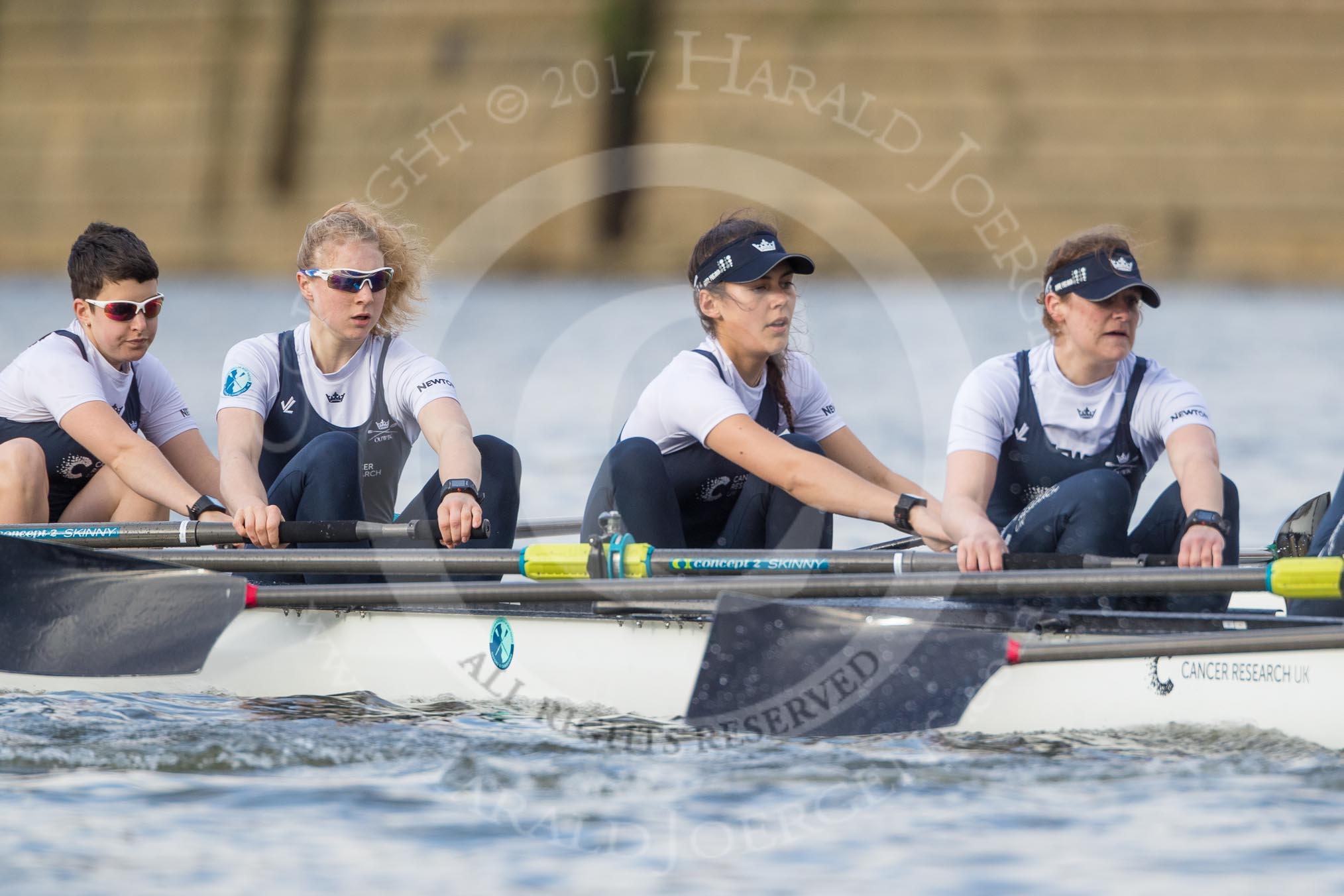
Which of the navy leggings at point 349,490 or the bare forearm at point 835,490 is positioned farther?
the navy leggings at point 349,490

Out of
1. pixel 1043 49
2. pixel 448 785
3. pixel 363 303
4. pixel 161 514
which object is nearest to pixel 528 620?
pixel 448 785

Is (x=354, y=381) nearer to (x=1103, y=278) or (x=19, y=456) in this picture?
(x=19, y=456)

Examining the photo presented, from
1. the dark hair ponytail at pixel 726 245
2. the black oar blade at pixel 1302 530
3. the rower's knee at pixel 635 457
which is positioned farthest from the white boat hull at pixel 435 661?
the black oar blade at pixel 1302 530

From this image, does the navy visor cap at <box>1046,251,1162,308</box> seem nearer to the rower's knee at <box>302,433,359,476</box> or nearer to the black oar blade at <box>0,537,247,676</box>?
the rower's knee at <box>302,433,359,476</box>

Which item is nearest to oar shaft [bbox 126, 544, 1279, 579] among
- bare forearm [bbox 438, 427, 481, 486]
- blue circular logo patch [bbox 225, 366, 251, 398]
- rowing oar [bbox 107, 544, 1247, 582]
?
rowing oar [bbox 107, 544, 1247, 582]

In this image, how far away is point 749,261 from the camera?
4.79 metres

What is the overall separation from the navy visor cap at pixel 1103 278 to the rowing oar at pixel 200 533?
1.76 m

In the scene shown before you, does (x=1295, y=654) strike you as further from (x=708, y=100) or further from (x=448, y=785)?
(x=708, y=100)

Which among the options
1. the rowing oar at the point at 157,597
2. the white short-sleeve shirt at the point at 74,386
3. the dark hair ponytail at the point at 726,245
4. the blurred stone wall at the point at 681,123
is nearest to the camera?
the rowing oar at the point at 157,597

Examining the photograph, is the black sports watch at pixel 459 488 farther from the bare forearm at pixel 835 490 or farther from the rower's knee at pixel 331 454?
the bare forearm at pixel 835 490

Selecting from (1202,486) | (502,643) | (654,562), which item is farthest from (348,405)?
(1202,486)

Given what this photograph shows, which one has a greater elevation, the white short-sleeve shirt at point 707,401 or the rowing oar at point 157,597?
the white short-sleeve shirt at point 707,401

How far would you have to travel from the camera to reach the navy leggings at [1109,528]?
4.45m

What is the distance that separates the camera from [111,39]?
127 ft
